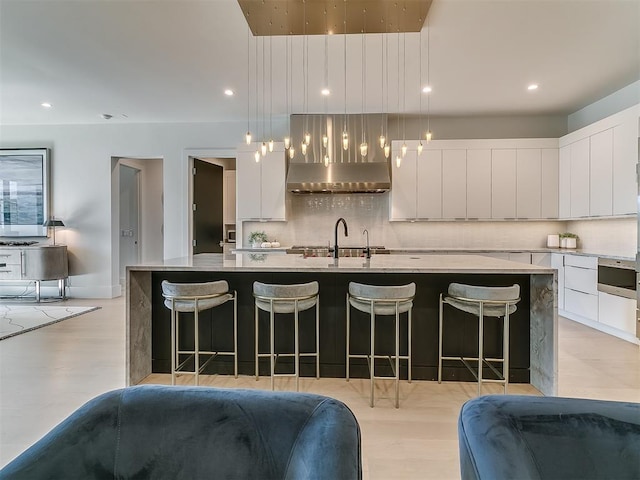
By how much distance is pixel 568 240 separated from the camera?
4875 mm

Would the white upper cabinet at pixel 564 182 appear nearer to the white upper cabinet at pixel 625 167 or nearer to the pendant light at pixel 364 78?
the white upper cabinet at pixel 625 167

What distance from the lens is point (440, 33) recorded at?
299cm

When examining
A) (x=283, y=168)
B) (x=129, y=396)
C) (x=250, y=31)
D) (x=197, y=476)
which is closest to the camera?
(x=197, y=476)

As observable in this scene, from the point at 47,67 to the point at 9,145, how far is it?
3.17 metres

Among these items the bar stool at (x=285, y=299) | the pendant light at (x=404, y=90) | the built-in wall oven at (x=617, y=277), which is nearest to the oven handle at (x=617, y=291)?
the built-in wall oven at (x=617, y=277)

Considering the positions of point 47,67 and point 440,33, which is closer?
point 440,33

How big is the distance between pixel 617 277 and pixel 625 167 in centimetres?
128

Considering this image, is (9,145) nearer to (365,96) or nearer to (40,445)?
(365,96)

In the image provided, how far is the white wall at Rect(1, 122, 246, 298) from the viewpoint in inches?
220

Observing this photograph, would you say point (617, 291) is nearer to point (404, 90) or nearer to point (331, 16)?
point (404, 90)

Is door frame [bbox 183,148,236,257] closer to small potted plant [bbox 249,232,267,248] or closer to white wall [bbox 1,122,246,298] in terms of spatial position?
white wall [bbox 1,122,246,298]

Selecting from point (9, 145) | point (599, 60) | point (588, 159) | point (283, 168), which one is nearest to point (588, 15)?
point (599, 60)

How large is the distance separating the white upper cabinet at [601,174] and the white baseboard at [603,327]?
1368mm

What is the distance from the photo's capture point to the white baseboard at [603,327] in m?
3.63
